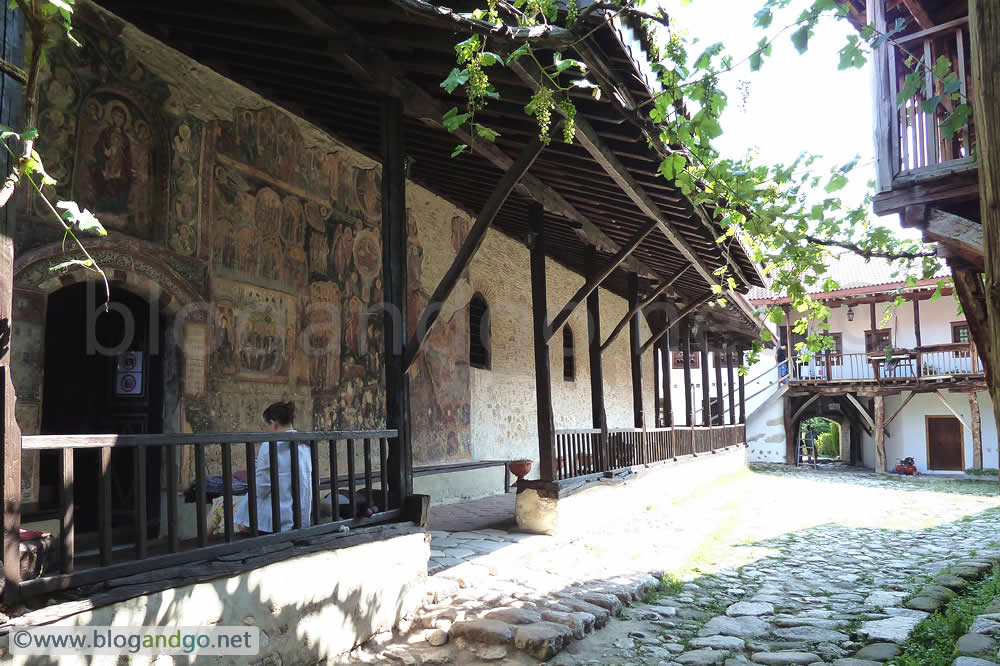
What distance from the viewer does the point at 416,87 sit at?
17.3 ft

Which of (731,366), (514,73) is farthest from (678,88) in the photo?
(731,366)

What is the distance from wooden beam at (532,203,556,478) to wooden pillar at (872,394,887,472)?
18.0 m

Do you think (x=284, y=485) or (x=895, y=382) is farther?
(x=895, y=382)

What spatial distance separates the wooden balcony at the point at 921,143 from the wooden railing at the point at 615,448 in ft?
12.8

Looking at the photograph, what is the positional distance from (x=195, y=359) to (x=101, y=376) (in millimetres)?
801

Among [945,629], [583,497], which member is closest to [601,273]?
[583,497]

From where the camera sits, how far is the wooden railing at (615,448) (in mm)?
7957

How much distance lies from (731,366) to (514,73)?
667 inches

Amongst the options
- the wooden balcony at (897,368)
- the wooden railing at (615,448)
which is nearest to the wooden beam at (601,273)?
the wooden railing at (615,448)

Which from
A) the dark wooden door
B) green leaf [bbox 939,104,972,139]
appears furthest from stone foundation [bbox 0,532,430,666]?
the dark wooden door

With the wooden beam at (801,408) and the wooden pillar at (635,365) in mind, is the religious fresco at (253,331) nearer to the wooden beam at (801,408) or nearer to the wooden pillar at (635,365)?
the wooden pillar at (635,365)

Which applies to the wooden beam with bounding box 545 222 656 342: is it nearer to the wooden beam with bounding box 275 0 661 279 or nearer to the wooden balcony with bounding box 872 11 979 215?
the wooden beam with bounding box 275 0 661 279

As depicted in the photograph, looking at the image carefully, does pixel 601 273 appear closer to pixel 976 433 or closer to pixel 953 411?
pixel 953 411

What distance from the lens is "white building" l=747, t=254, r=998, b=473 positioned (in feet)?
67.9
